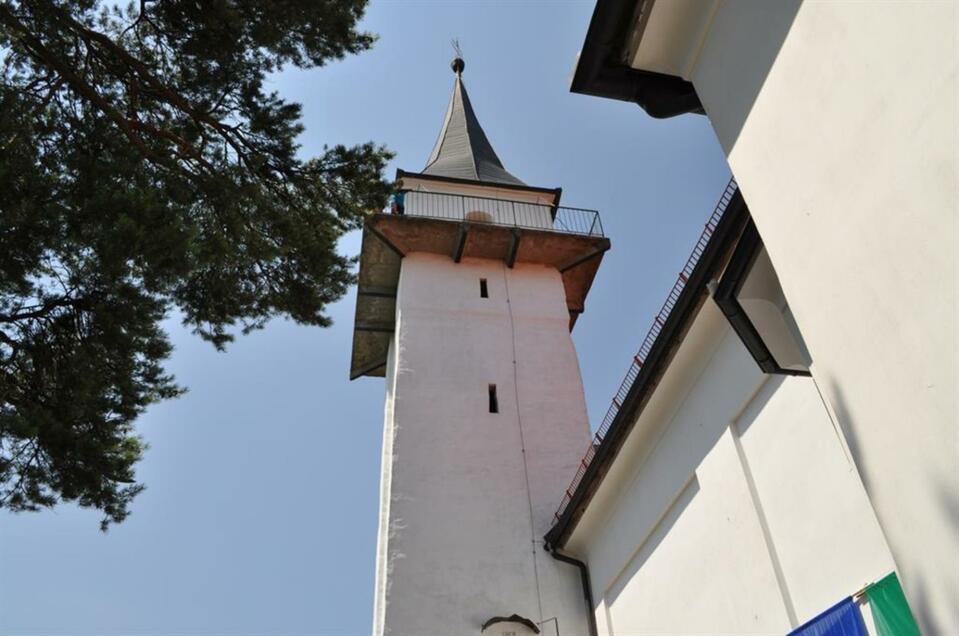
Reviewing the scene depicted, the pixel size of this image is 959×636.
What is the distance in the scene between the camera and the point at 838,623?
5.30 metres

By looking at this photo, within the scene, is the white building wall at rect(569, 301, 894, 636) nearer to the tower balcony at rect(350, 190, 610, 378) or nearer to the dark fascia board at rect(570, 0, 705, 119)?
the dark fascia board at rect(570, 0, 705, 119)

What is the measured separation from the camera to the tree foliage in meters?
6.12

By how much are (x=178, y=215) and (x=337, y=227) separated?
2.28 metres

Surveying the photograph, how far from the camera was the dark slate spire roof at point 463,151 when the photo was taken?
20734 millimetres

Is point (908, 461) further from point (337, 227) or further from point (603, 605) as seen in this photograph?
point (603, 605)

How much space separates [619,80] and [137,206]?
3.90 metres

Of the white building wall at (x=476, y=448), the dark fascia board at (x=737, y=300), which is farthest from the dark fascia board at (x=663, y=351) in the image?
the dark fascia board at (x=737, y=300)

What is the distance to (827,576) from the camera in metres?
5.68

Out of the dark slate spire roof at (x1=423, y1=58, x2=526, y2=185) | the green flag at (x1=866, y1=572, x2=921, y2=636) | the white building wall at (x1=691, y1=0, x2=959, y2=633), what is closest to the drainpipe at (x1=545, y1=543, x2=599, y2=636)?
the green flag at (x1=866, y1=572, x2=921, y2=636)

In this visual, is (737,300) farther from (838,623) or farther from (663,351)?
(663,351)

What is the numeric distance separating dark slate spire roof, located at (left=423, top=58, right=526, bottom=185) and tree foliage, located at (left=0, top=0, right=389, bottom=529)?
11954mm

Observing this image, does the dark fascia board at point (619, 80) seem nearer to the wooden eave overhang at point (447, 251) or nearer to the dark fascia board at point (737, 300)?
the dark fascia board at point (737, 300)

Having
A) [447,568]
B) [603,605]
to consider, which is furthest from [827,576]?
[447,568]

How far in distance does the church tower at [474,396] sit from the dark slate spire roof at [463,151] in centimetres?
35
